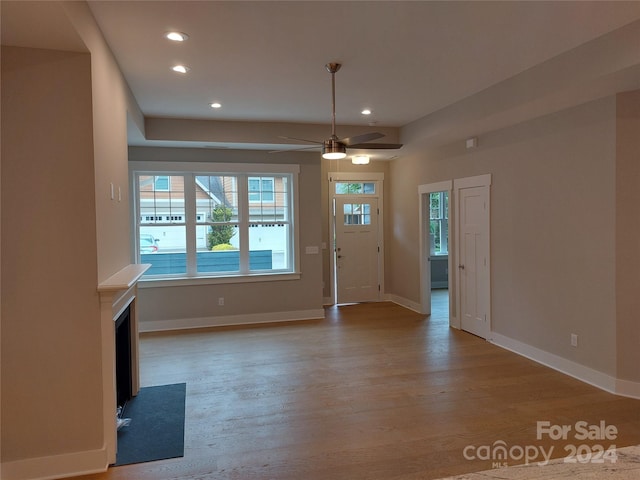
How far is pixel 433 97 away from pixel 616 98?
Result: 166 cm

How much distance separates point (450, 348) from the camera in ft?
15.8

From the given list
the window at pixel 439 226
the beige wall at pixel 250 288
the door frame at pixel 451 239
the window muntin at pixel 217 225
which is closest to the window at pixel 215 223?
the window muntin at pixel 217 225

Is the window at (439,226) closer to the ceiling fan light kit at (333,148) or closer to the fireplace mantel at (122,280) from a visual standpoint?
the ceiling fan light kit at (333,148)

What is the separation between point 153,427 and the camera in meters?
3.06

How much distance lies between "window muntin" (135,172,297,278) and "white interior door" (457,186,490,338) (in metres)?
2.49

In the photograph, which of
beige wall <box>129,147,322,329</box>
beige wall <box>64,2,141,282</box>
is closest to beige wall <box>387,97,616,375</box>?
beige wall <box>129,147,322,329</box>

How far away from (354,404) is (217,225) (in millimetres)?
3662

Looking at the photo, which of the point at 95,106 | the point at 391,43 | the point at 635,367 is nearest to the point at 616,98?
the point at 391,43

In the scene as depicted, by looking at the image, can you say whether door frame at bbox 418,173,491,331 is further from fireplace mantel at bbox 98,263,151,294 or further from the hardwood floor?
fireplace mantel at bbox 98,263,151,294

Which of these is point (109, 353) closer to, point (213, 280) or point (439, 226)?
point (213, 280)

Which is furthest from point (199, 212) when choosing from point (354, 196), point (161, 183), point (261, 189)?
point (354, 196)

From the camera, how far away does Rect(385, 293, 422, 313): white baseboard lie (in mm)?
6713

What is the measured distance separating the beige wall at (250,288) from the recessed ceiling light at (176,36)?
304 cm

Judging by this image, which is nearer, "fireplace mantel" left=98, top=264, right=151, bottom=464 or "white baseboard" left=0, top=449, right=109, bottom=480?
"white baseboard" left=0, top=449, right=109, bottom=480
